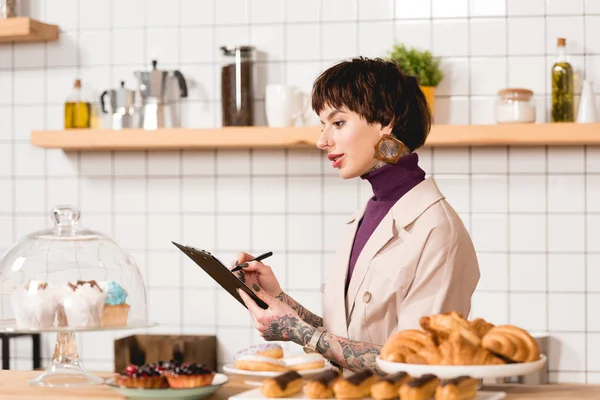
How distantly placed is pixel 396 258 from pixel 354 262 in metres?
0.16

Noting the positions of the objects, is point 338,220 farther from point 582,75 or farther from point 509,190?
point 582,75

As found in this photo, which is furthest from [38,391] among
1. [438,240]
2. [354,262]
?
[438,240]

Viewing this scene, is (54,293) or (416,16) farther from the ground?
(416,16)

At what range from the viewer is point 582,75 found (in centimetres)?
328

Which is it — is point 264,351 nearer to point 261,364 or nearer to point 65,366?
point 261,364

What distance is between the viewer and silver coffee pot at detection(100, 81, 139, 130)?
3.45 m

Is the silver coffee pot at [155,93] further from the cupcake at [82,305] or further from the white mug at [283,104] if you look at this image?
the cupcake at [82,305]

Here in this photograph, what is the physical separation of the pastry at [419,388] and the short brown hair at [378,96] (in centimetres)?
72

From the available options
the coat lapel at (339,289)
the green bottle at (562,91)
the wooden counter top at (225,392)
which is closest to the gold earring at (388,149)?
the coat lapel at (339,289)

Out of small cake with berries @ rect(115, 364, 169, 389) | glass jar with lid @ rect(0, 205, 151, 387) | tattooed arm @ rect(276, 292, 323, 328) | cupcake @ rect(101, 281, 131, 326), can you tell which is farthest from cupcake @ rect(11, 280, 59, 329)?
tattooed arm @ rect(276, 292, 323, 328)

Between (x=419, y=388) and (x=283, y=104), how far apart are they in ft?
6.89

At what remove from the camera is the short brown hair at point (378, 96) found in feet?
6.24

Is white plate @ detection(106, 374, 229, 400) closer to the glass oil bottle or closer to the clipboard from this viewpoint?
the clipboard

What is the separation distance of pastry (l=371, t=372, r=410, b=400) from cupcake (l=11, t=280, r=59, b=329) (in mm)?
740
